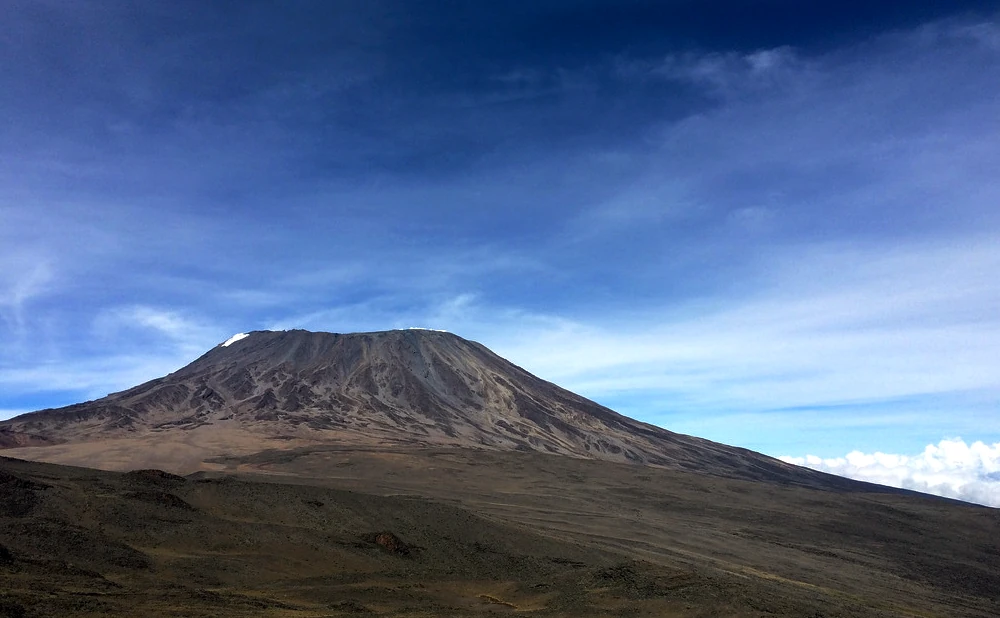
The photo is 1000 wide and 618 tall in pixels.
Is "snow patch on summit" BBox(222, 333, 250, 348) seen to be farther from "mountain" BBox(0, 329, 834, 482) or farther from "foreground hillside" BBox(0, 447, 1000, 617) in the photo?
"foreground hillside" BBox(0, 447, 1000, 617)

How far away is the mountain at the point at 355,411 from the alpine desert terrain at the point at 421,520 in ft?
2.50

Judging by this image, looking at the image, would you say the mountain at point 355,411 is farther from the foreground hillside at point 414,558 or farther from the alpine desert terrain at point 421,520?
the foreground hillside at point 414,558

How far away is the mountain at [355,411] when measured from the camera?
104 m

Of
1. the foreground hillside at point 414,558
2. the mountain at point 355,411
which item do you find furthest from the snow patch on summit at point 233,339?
the foreground hillside at point 414,558

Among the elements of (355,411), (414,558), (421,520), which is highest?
(355,411)

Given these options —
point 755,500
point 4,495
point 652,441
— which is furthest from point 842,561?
point 652,441

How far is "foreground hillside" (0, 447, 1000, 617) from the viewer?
24.1m

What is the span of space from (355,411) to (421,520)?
91.5 meters

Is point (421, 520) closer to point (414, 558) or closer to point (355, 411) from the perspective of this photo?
point (414, 558)

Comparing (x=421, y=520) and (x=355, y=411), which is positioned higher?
(x=355, y=411)

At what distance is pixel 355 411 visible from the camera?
12631 cm

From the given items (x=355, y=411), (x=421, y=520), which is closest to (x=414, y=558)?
(x=421, y=520)

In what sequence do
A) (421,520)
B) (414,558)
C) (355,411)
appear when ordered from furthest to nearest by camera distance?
1. (355,411)
2. (421,520)
3. (414,558)

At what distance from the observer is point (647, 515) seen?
63.8 meters
